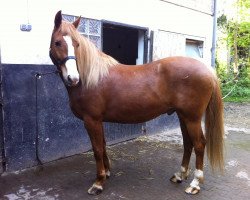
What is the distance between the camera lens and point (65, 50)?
2.94 metres

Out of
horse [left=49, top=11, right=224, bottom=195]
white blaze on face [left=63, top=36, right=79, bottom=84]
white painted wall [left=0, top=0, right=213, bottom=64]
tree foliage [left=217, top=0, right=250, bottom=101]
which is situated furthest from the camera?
tree foliage [left=217, top=0, right=250, bottom=101]

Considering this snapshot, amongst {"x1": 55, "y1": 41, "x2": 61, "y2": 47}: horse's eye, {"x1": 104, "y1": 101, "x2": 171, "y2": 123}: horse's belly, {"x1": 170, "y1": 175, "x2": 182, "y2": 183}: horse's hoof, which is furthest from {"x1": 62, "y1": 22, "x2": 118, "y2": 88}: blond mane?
{"x1": 170, "y1": 175, "x2": 182, "y2": 183}: horse's hoof

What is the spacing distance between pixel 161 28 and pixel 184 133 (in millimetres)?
2956

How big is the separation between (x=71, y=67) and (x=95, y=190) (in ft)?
4.55

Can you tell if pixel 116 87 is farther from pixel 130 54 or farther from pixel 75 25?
pixel 130 54

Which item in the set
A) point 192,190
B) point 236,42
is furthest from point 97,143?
point 236,42

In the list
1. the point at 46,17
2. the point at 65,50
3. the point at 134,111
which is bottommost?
the point at 134,111

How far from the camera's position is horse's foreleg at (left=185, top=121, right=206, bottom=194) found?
10.8 ft

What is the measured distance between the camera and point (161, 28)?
5992 mm

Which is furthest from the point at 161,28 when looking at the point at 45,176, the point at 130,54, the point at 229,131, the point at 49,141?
the point at 45,176

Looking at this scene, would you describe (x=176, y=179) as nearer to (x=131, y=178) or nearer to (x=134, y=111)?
(x=131, y=178)

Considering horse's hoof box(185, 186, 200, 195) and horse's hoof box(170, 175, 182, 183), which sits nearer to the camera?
horse's hoof box(185, 186, 200, 195)

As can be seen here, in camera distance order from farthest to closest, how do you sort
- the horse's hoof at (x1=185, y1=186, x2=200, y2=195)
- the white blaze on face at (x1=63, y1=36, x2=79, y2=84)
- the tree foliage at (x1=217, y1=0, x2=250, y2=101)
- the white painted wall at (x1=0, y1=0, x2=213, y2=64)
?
the tree foliage at (x1=217, y1=0, x2=250, y2=101)
the white painted wall at (x1=0, y1=0, x2=213, y2=64)
the horse's hoof at (x1=185, y1=186, x2=200, y2=195)
the white blaze on face at (x1=63, y1=36, x2=79, y2=84)

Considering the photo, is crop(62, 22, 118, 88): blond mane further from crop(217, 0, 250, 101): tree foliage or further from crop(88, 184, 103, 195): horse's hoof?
crop(217, 0, 250, 101): tree foliage
